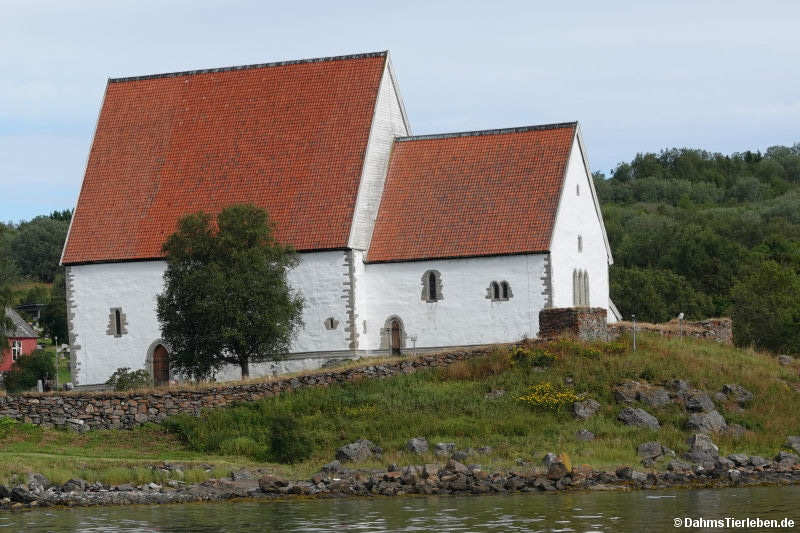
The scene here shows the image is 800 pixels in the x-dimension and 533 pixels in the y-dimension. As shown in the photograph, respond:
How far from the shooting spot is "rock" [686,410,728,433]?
36156 millimetres

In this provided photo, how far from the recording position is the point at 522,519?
27.9m

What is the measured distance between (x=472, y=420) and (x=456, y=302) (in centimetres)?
1184

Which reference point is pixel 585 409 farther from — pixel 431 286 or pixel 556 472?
pixel 431 286

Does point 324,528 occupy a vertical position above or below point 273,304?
below

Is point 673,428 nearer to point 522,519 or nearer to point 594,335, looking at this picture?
point 594,335

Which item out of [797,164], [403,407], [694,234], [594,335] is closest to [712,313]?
[694,234]

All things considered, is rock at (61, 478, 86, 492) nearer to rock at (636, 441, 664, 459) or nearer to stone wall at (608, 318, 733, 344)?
rock at (636, 441, 664, 459)

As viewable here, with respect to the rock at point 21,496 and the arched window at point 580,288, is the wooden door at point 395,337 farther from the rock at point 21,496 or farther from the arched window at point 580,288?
the rock at point 21,496

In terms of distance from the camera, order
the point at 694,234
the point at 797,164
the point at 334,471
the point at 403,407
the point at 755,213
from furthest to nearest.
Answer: the point at 797,164 → the point at 755,213 → the point at 694,234 → the point at 403,407 → the point at 334,471

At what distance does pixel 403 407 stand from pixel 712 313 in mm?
36214

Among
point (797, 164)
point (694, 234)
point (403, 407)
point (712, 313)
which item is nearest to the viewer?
point (403, 407)

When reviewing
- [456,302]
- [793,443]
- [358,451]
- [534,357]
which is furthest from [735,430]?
[456,302]

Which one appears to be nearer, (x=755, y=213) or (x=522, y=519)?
(x=522, y=519)

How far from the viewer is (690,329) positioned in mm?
46438
